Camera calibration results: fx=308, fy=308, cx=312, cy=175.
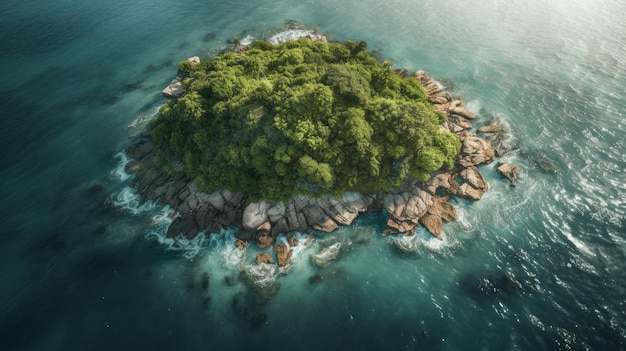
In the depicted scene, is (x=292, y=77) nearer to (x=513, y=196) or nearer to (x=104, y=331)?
(x=513, y=196)

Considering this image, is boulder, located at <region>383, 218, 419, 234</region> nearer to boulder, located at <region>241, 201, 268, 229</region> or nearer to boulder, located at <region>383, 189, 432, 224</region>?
boulder, located at <region>383, 189, 432, 224</region>

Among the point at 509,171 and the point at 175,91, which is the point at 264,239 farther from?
the point at 509,171

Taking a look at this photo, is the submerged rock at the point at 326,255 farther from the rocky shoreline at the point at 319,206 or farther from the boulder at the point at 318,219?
the rocky shoreline at the point at 319,206

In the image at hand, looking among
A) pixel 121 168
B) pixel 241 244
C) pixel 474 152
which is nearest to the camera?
pixel 241 244

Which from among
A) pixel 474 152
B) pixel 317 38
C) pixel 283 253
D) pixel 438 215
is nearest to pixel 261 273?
pixel 283 253

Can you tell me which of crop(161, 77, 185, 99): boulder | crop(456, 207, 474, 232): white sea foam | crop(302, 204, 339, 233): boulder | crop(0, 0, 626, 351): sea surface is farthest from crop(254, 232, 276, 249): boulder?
crop(161, 77, 185, 99): boulder
